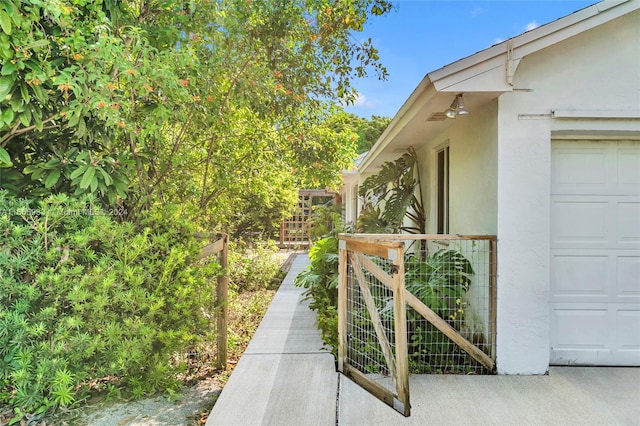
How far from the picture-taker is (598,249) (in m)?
3.55

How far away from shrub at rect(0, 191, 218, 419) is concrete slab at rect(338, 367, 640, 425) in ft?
5.40

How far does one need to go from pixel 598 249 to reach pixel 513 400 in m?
1.76

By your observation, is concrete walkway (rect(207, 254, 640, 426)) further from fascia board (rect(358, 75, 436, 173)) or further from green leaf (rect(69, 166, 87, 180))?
fascia board (rect(358, 75, 436, 173))

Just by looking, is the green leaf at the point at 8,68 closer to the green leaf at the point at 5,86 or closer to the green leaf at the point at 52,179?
the green leaf at the point at 5,86

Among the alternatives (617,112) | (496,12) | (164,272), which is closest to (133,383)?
(164,272)

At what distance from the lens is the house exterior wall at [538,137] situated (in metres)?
3.37

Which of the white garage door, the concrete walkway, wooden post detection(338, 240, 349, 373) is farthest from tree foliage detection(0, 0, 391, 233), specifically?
the white garage door

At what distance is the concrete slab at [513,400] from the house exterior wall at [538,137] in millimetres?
295

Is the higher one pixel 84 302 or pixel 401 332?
pixel 84 302

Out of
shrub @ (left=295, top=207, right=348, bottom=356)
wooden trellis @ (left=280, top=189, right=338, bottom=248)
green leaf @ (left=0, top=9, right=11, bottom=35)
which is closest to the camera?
green leaf @ (left=0, top=9, right=11, bottom=35)

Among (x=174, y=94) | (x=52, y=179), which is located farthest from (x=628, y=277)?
(x=52, y=179)

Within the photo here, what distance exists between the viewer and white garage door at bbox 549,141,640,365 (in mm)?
3525

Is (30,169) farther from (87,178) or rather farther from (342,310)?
(342,310)

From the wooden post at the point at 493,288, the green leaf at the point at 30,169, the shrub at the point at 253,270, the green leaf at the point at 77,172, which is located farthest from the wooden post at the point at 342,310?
the shrub at the point at 253,270
